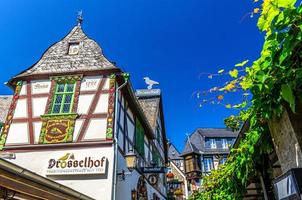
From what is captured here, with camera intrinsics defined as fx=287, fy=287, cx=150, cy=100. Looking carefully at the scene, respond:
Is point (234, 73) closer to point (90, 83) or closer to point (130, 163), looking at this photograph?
point (130, 163)

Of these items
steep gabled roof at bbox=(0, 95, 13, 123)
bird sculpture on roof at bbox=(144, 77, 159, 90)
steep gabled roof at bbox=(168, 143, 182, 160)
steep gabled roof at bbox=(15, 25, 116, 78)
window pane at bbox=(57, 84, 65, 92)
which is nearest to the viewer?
window pane at bbox=(57, 84, 65, 92)

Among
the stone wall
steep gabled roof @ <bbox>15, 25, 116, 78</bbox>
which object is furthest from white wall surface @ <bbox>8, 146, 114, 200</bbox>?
the stone wall

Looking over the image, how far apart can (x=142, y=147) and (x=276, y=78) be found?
40.6ft

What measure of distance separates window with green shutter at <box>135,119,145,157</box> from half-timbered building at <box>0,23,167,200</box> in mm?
300

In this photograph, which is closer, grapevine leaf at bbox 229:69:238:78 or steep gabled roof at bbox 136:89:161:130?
grapevine leaf at bbox 229:69:238:78

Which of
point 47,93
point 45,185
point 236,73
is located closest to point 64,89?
point 47,93

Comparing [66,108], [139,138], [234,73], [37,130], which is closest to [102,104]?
[66,108]

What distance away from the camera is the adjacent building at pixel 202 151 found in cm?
3744

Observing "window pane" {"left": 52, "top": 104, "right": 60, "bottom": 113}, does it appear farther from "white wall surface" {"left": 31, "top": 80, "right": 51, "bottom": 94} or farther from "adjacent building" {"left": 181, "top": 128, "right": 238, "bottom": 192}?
"adjacent building" {"left": 181, "top": 128, "right": 238, "bottom": 192}

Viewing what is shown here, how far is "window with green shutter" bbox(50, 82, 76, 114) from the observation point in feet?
35.6

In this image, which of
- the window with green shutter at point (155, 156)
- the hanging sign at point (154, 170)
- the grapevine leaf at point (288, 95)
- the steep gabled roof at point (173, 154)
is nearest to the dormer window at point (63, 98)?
the hanging sign at point (154, 170)

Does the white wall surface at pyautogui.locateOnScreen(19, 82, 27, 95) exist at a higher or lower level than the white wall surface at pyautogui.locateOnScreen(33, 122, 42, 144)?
higher

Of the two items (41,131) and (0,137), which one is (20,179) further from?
(0,137)

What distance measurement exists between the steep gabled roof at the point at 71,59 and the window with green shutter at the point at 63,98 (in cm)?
66
